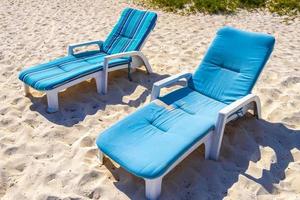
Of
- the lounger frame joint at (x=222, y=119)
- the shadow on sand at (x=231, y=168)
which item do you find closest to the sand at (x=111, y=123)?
the shadow on sand at (x=231, y=168)

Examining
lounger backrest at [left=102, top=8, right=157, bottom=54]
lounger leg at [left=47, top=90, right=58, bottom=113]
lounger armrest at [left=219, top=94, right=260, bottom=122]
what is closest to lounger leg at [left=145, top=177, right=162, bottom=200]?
lounger armrest at [left=219, top=94, right=260, bottom=122]

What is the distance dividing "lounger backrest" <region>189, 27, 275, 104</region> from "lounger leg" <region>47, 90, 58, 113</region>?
1.55 meters

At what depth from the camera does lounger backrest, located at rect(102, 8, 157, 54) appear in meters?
4.72

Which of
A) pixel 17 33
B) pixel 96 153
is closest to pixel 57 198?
pixel 96 153

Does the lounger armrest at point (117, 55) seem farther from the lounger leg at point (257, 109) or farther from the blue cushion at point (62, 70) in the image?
the lounger leg at point (257, 109)

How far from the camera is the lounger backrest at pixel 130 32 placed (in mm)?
4719

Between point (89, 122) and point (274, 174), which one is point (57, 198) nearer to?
point (89, 122)

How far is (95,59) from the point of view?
181 inches

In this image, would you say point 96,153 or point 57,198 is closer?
point 57,198

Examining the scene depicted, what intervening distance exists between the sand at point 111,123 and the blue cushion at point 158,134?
33cm

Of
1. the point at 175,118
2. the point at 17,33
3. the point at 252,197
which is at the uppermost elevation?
the point at 175,118

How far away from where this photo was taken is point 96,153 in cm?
322

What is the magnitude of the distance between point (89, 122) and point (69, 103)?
0.52 m

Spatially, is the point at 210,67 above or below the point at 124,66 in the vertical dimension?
above
